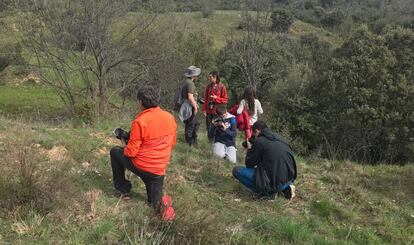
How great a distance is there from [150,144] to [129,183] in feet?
2.77

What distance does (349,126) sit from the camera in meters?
23.6

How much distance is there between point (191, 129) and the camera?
911 centimetres

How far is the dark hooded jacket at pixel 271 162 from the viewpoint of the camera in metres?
6.27

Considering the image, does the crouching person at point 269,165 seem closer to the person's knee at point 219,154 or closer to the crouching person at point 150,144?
the crouching person at point 150,144

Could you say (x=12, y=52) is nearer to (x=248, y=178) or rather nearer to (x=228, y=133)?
(x=228, y=133)

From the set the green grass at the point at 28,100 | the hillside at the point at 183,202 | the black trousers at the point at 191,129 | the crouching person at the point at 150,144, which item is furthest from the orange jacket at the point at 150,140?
the green grass at the point at 28,100

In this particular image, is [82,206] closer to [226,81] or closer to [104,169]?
[104,169]

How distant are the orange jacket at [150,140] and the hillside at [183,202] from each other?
521mm

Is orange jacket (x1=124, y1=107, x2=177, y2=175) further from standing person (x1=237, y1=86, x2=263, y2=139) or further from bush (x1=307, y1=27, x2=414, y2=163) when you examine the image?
bush (x1=307, y1=27, x2=414, y2=163)

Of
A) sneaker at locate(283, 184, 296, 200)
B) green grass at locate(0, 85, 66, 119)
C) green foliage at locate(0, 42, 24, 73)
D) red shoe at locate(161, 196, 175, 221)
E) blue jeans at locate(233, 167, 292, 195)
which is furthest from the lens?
green grass at locate(0, 85, 66, 119)

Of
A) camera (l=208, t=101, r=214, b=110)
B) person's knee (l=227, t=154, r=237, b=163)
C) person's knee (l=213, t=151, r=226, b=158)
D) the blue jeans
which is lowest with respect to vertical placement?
person's knee (l=227, t=154, r=237, b=163)

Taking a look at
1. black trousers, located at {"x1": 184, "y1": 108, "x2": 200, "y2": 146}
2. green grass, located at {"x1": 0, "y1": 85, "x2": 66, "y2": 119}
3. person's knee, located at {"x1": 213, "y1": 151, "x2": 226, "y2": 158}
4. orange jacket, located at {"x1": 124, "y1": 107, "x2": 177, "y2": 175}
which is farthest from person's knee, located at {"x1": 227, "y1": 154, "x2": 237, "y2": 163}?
green grass, located at {"x1": 0, "y1": 85, "x2": 66, "y2": 119}

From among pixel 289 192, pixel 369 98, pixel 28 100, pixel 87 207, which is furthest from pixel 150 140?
pixel 28 100

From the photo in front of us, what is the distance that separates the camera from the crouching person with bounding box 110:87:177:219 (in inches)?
204
